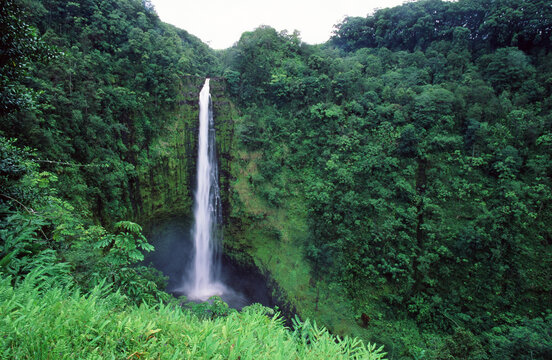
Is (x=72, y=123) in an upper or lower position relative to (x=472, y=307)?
upper

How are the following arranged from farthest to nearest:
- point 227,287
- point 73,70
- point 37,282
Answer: point 227,287 < point 73,70 < point 37,282

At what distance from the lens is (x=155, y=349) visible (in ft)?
5.73

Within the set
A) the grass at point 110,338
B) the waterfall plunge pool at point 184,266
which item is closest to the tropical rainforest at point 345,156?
the waterfall plunge pool at point 184,266

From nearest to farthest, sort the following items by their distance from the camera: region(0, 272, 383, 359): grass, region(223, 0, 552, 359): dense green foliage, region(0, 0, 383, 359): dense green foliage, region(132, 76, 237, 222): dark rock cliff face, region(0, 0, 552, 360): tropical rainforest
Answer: region(0, 272, 383, 359): grass
region(0, 0, 383, 359): dense green foliage
region(0, 0, 552, 360): tropical rainforest
region(223, 0, 552, 359): dense green foliage
region(132, 76, 237, 222): dark rock cliff face

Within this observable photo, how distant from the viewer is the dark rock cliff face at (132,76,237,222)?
554 inches

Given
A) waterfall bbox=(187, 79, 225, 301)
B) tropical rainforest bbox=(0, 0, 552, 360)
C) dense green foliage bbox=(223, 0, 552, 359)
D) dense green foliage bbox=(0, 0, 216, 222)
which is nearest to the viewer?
dense green foliage bbox=(0, 0, 216, 222)

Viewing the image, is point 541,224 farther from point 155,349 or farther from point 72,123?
point 72,123

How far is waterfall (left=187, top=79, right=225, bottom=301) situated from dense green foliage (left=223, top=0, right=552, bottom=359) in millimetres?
2194

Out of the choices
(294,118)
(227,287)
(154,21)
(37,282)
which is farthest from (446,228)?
(154,21)

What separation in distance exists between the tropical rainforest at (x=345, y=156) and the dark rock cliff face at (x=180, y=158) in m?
0.10

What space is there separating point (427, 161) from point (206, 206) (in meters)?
13.6

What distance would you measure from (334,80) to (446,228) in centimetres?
1101

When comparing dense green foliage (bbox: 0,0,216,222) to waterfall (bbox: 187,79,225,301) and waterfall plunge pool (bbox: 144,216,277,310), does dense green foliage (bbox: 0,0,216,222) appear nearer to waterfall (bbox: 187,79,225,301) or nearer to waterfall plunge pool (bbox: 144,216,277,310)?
waterfall (bbox: 187,79,225,301)

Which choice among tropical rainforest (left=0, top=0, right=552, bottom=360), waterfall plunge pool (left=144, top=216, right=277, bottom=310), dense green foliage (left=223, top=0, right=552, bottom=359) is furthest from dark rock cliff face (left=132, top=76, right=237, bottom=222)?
dense green foliage (left=223, top=0, right=552, bottom=359)
